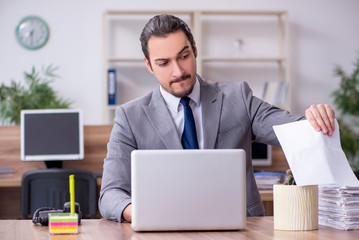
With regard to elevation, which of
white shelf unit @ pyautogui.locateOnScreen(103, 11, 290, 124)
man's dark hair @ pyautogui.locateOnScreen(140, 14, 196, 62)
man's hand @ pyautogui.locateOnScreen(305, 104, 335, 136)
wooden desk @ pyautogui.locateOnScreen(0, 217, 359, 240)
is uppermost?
white shelf unit @ pyautogui.locateOnScreen(103, 11, 290, 124)

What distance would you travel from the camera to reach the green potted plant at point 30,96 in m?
4.82

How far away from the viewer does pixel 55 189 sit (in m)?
3.60

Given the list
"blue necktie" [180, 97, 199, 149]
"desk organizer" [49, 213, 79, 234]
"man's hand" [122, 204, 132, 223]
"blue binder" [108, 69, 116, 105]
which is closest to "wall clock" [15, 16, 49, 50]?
"blue binder" [108, 69, 116, 105]

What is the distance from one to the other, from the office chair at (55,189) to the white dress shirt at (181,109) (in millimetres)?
1657

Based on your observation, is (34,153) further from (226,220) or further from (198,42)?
(226,220)

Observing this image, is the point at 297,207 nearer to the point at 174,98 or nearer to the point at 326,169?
the point at 326,169

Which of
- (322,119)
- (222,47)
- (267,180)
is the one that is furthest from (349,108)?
(322,119)

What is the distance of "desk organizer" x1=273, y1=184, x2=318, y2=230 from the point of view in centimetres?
142

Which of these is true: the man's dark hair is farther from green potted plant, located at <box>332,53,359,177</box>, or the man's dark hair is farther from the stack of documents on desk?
green potted plant, located at <box>332,53,359,177</box>

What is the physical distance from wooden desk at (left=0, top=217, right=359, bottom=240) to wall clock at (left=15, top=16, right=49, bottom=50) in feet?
15.1

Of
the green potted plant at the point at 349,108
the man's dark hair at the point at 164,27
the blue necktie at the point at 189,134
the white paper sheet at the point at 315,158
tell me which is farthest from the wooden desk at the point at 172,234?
the green potted plant at the point at 349,108

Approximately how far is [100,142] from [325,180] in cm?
295

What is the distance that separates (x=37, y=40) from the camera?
596 centimetres

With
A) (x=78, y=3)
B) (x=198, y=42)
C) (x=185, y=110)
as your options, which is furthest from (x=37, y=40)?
(x=185, y=110)
